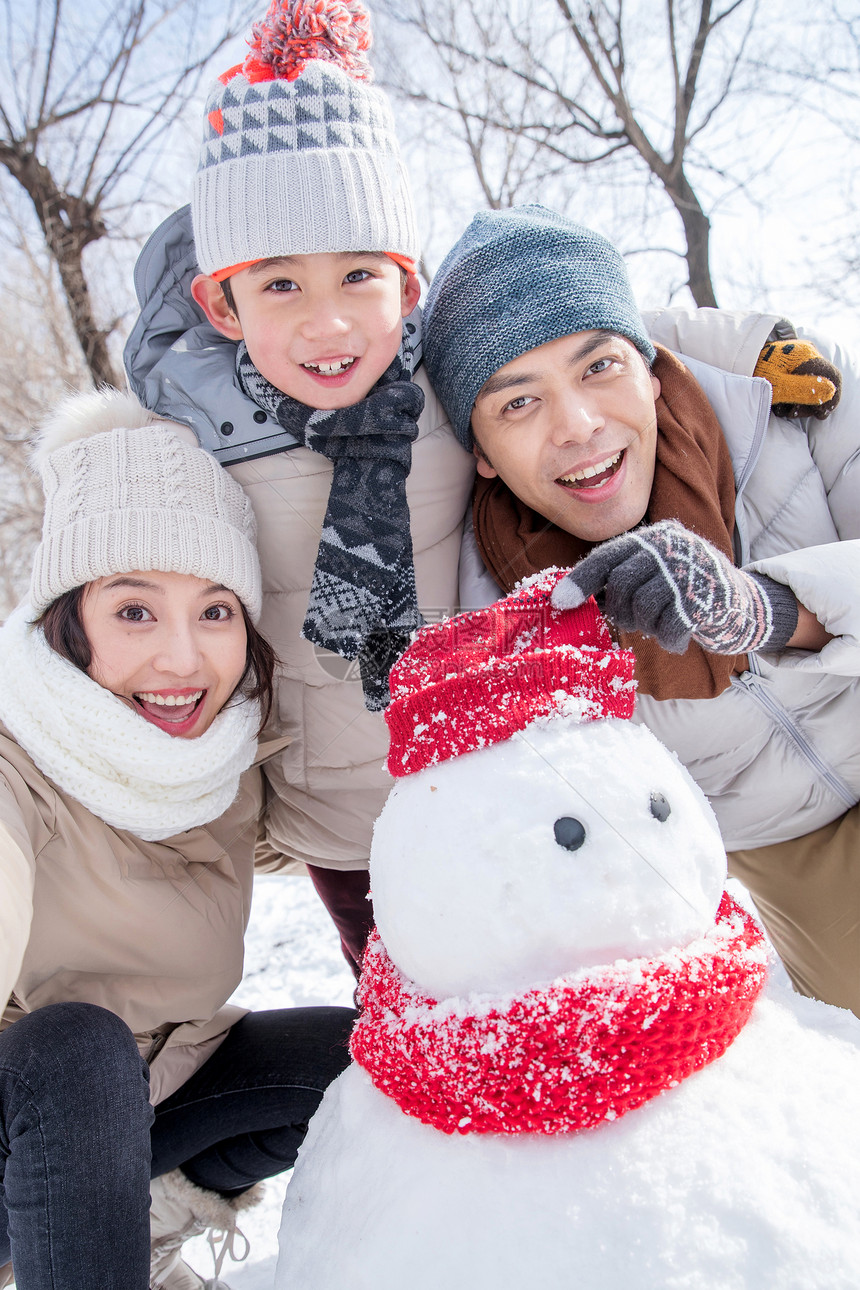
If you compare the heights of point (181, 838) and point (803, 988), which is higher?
point (181, 838)

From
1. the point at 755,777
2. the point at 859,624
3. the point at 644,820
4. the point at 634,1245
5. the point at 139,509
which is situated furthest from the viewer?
the point at 755,777

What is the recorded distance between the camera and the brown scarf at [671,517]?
1.15 meters

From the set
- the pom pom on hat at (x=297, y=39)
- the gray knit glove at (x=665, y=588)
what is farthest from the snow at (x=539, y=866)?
the pom pom on hat at (x=297, y=39)

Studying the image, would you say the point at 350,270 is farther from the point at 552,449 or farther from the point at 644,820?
the point at 644,820

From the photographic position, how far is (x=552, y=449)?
3.85ft

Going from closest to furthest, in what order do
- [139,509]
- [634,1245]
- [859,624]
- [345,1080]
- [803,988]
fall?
1. [634,1245]
2. [345,1080]
3. [859,624]
4. [139,509]
5. [803,988]

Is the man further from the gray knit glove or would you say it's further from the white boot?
the white boot

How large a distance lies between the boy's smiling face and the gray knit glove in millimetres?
562

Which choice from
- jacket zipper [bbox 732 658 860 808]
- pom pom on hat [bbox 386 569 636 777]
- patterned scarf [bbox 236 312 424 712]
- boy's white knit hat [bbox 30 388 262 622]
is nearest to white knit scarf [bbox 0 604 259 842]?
boy's white knit hat [bbox 30 388 262 622]

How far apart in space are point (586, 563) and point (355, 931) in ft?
3.61

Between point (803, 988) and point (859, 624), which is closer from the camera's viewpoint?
point (859, 624)

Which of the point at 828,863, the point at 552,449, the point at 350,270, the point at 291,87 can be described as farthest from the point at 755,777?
the point at 291,87

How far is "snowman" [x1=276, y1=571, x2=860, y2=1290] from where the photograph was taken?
0.57m

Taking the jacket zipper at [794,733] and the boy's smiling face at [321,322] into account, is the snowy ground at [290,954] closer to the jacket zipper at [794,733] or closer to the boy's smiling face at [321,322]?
the jacket zipper at [794,733]
